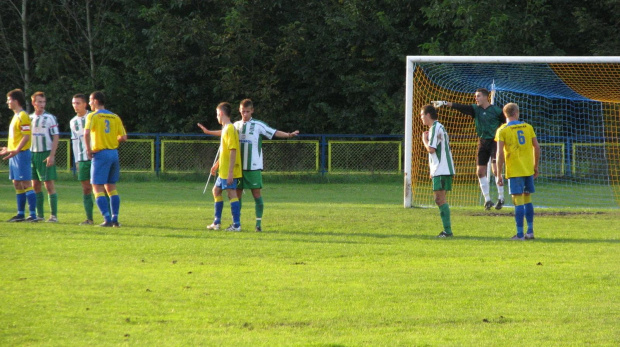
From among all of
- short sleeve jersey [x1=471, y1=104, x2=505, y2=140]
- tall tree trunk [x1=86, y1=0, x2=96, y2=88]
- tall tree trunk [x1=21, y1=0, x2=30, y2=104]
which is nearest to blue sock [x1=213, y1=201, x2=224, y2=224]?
short sleeve jersey [x1=471, y1=104, x2=505, y2=140]

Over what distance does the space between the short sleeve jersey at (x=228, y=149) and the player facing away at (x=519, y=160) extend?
10.8ft

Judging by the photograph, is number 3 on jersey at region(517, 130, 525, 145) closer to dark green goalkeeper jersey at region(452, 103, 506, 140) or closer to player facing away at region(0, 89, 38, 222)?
dark green goalkeeper jersey at region(452, 103, 506, 140)

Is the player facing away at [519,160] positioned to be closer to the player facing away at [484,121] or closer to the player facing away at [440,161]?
the player facing away at [440,161]

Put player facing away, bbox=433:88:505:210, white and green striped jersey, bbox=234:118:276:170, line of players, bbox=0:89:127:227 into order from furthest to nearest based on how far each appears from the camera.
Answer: player facing away, bbox=433:88:505:210 → line of players, bbox=0:89:127:227 → white and green striped jersey, bbox=234:118:276:170

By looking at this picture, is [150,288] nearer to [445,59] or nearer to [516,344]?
[516,344]

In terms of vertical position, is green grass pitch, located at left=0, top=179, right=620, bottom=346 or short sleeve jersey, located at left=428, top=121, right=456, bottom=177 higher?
short sleeve jersey, located at left=428, top=121, right=456, bottom=177

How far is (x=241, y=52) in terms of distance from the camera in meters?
29.6

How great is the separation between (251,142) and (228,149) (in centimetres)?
37

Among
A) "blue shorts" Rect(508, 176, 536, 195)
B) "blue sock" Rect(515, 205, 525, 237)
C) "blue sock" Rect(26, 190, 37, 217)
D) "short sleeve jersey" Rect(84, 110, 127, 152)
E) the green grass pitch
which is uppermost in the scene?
"short sleeve jersey" Rect(84, 110, 127, 152)

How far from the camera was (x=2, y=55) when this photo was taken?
31.3 meters

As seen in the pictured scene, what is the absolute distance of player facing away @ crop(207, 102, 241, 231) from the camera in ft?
35.1

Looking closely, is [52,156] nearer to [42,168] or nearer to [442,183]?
[42,168]

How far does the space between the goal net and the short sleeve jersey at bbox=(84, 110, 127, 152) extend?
18.6ft

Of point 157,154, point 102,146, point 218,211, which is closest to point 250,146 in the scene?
point 218,211
